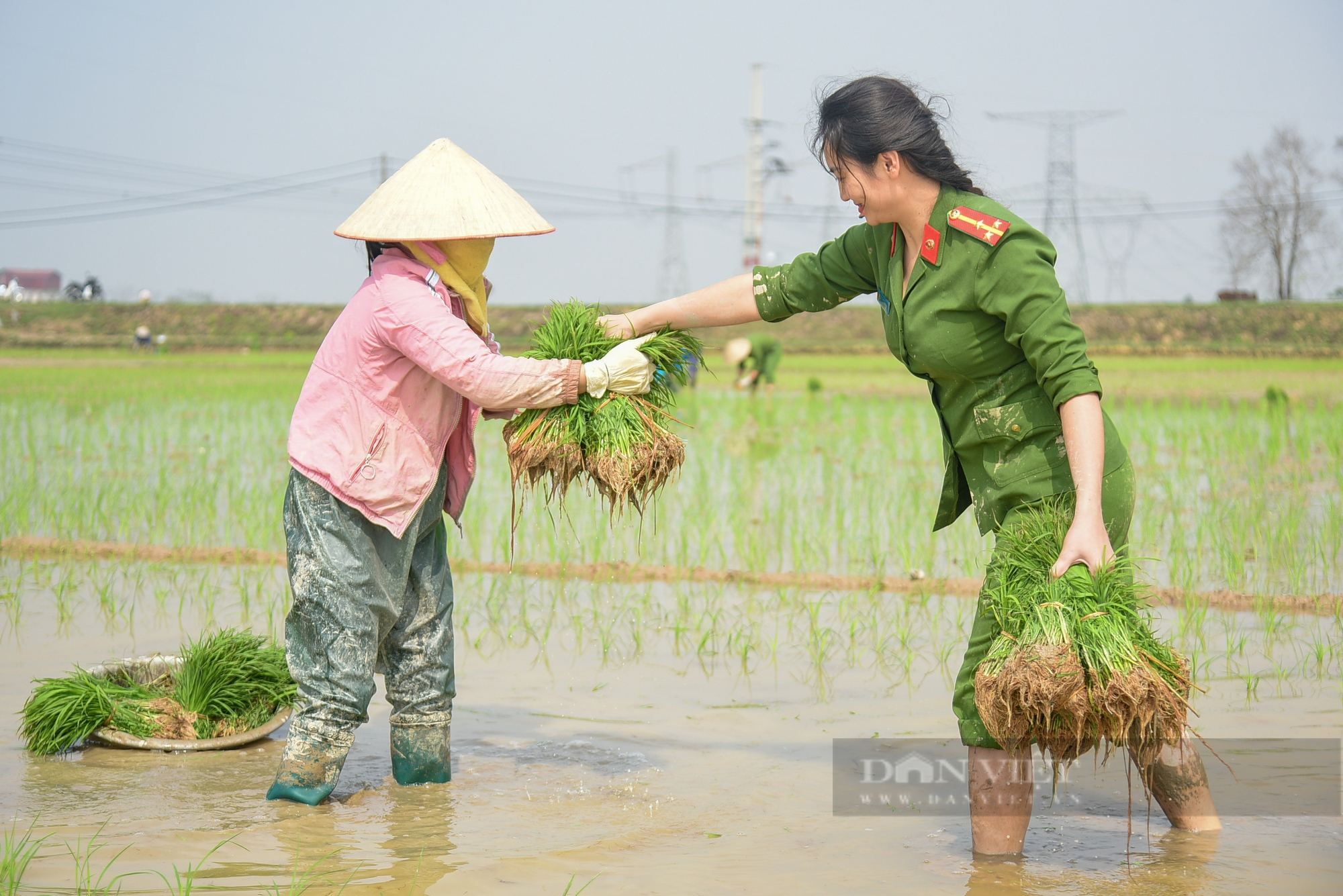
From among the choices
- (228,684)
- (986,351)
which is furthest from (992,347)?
(228,684)

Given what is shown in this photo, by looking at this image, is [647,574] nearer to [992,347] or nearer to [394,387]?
[394,387]

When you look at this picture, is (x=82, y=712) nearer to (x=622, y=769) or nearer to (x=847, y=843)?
(x=622, y=769)

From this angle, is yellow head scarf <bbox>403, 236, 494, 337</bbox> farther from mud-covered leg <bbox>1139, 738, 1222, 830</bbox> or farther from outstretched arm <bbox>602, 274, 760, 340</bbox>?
mud-covered leg <bbox>1139, 738, 1222, 830</bbox>

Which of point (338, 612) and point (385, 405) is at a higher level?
point (385, 405)

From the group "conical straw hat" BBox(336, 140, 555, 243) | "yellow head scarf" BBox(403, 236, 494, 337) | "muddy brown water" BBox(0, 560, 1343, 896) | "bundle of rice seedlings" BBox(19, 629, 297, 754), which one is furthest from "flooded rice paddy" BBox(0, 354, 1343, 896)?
"conical straw hat" BBox(336, 140, 555, 243)

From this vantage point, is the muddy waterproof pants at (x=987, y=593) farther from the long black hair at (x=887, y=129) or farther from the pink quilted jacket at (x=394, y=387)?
the pink quilted jacket at (x=394, y=387)

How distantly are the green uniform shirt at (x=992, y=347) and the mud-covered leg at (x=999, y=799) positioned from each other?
0.49 metres

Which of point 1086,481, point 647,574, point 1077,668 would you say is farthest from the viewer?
point 647,574

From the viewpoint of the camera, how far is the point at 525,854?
2.36 meters

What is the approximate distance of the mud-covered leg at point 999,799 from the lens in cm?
223

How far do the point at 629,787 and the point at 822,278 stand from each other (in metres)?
1.42

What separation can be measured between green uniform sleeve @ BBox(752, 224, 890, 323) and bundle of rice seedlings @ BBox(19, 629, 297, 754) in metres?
1.76

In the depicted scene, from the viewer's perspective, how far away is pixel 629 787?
2881mm

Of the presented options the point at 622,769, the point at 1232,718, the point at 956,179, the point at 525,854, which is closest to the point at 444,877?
the point at 525,854
